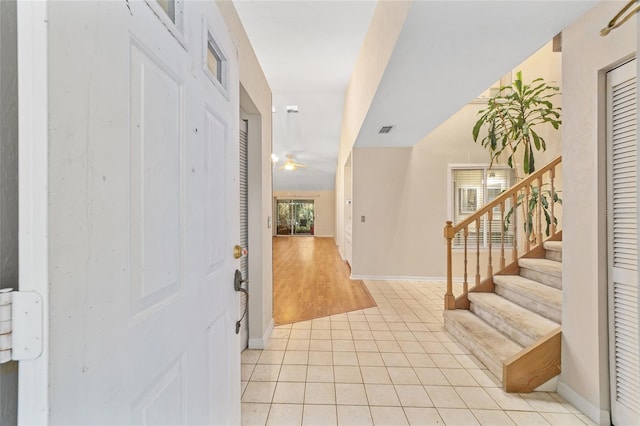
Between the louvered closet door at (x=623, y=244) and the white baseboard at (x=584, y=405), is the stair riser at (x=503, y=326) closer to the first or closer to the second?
the white baseboard at (x=584, y=405)

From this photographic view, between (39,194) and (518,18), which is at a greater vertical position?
(518,18)

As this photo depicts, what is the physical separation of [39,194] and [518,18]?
7.75 feet

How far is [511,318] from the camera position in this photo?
7.61ft

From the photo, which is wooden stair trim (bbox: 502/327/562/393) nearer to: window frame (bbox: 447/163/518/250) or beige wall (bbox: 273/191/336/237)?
window frame (bbox: 447/163/518/250)

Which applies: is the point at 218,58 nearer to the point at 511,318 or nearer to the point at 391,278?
the point at 511,318

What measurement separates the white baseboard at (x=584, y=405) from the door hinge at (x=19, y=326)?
254 cm

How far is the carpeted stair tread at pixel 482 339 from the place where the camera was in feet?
6.93

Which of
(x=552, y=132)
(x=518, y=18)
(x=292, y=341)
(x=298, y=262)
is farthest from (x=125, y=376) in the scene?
(x=298, y=262)

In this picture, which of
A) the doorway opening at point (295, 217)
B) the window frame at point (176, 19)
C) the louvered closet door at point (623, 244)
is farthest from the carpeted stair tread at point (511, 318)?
the doorway opening at point (295, 217)

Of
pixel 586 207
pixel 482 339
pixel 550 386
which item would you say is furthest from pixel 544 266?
pixel 586 207

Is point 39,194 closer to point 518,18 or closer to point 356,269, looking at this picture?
point 518,18

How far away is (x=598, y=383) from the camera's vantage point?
1.62 meters

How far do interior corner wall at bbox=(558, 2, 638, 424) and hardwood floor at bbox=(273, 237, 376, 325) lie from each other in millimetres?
2205

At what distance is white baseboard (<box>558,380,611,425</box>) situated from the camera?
1616 mm
